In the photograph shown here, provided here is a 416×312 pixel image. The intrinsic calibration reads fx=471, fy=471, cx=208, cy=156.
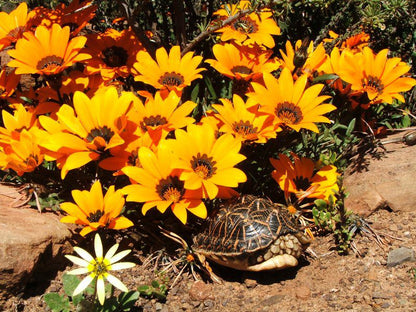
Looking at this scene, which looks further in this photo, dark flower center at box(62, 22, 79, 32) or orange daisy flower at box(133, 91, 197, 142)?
dark flower center at box(62, 22, 79, 32)

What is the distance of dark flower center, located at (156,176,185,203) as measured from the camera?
2406 mm

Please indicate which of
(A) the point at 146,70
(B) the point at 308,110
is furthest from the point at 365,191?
(A) the point at 146,70

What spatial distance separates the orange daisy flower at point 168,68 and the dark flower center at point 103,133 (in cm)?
48

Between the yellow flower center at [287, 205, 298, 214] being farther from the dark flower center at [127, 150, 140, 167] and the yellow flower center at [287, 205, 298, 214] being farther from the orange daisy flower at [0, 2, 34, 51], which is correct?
the orange daisy flower at [0, 2, 34, 51]

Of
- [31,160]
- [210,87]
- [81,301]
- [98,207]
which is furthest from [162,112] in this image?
[81,301]

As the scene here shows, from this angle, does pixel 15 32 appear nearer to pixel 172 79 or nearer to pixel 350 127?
pixel 172 79

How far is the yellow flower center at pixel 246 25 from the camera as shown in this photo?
10.0 feet

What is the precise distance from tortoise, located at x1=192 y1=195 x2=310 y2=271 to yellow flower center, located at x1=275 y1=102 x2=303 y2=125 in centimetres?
47

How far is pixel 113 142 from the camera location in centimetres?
233

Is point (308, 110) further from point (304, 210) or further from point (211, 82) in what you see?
point (211, 82)

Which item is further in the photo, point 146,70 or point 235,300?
point 146,70

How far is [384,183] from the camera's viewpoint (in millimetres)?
2861

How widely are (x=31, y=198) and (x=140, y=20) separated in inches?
81.0

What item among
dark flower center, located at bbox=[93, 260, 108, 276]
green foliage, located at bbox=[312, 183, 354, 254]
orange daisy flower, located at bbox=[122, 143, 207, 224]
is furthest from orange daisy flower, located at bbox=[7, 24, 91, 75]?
green foliage, located at bbox=[312, 183, 354, 254]
